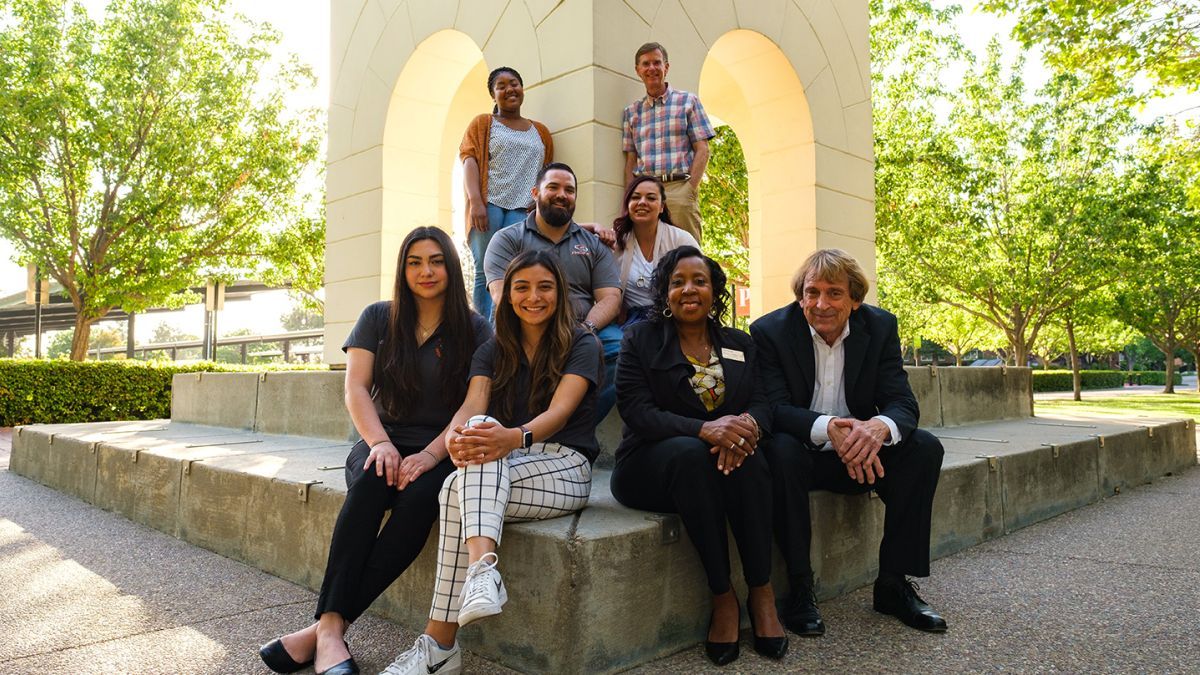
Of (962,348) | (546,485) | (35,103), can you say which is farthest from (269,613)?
(962,348)

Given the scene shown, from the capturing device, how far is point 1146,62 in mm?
10500

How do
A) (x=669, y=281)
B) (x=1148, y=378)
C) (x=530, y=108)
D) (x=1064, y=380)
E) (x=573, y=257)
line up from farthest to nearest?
1. (x=1148, y=378)
2. (x=1064, y=380)
3. (x=530, y=108)
4. (x=573, y=257)
5. (x=669, y=281)

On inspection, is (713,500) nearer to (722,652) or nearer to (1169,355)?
(722,652)

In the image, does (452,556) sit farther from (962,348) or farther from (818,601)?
(962,348)

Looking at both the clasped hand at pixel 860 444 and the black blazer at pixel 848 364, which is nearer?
the clasped hand at pixel 860 444

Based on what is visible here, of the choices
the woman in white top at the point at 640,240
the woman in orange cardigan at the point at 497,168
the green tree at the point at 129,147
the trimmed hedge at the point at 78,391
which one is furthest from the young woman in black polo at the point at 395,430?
the green tree at the point at 129,147

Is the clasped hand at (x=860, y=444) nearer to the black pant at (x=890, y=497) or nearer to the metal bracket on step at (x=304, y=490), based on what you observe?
the black pant at (x=890, y=497)

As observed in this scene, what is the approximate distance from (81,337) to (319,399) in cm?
1246

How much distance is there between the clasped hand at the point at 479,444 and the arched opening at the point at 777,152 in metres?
4.94

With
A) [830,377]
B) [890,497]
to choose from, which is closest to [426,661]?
[890,497]

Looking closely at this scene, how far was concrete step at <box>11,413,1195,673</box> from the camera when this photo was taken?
2.47m

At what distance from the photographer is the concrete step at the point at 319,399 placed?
5914 millimetres

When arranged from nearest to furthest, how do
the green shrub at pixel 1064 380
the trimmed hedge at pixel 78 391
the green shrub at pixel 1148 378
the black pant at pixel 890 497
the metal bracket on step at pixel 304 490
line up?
the black pant at pixel 890 497 < the metal bracket on step at pixel 304 490 < the trimmed hedge at pixel 78 391 < the green shrub at pixel 1064 380 < the green shrub at pixel 1148 378

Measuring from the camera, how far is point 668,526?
2701mm
